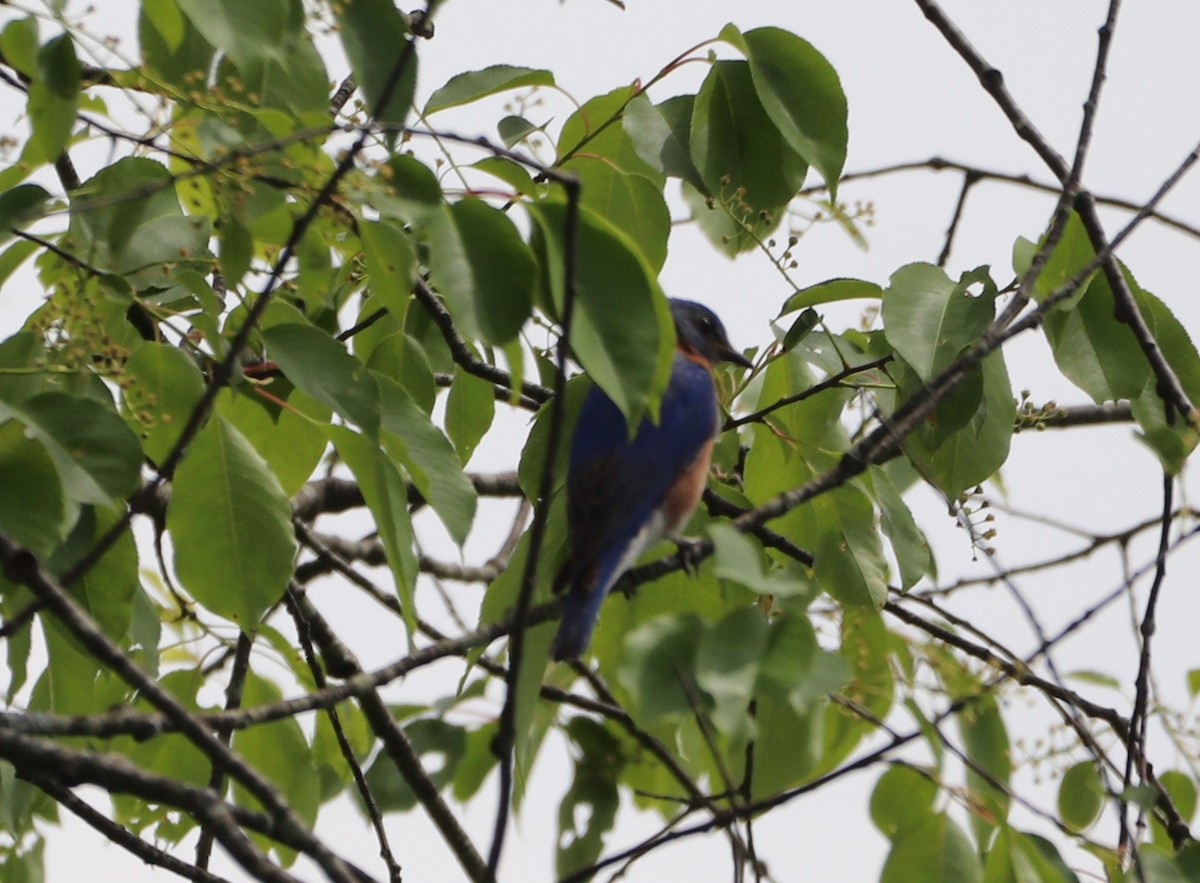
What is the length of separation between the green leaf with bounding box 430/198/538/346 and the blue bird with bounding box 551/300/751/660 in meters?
1.28

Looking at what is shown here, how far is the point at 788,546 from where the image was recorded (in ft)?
12.4

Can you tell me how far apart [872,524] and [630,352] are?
127 cm

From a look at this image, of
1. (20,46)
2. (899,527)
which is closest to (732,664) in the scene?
(899,527)

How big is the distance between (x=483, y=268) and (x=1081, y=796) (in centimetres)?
203

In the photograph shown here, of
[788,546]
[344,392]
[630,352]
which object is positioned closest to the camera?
[630,352]

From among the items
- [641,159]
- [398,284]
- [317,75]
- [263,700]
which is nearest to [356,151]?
[398,284]

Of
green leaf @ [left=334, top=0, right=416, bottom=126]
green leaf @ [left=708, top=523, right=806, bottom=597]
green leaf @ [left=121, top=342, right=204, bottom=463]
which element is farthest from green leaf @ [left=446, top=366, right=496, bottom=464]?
green leaf @ [left=708, top=523, right=806, bottom=597]

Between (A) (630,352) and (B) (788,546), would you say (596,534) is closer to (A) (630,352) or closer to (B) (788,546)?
(B) (788,546)

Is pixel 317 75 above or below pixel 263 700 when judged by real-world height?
above

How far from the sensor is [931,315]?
3.18 m

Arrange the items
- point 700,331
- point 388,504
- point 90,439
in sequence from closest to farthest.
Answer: point 90,439 < point 388,504 < point 700,331

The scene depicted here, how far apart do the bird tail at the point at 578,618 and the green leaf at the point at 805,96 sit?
120 cm

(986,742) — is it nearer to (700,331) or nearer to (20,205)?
(20,205)

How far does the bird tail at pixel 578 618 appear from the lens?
360 cm
